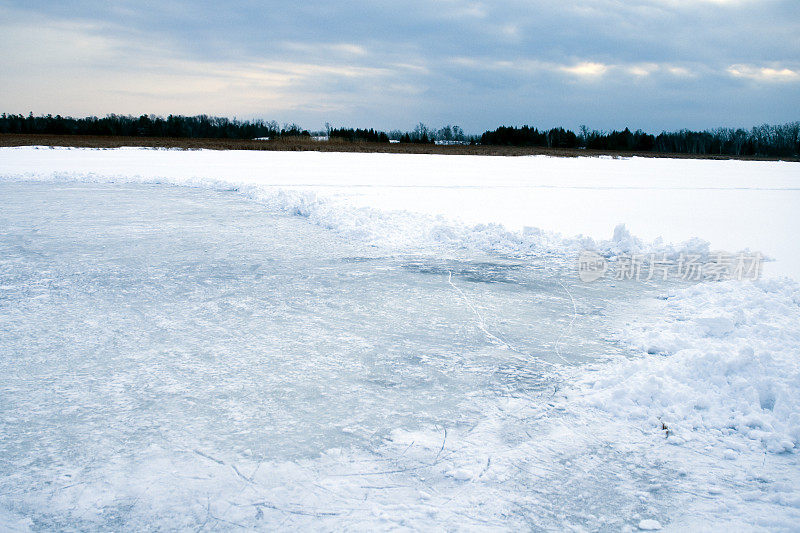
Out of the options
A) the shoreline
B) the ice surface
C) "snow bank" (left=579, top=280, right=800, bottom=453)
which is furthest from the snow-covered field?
the shoreline

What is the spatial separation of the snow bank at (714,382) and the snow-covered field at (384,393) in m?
0.01

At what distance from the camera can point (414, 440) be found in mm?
2396

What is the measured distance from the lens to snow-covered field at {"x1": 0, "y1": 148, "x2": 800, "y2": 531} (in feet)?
6.59

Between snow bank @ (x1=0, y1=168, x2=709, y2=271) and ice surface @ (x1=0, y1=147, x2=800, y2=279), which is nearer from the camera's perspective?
snow bank @ (x1=0, y1=168, x2=709, y2=271)

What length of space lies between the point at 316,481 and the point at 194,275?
11.5 feet

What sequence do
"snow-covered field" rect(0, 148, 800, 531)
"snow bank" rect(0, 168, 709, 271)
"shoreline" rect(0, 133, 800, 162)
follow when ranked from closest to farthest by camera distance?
1. "snow-covered field" rect(0, 148, 800, 531)
2. "snow bank" rect(0, 168, 709, 271)
3. "shoreline" rect(0, 133, 800, 162)

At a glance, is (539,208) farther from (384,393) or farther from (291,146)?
(291,146)

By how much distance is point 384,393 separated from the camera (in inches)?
112

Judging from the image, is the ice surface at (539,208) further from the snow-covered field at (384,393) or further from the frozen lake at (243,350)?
the frozen lake at (243,350)

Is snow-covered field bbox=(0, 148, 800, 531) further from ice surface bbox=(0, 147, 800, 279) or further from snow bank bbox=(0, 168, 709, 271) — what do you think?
ice surface bbox=(0, 147, 800, 279)

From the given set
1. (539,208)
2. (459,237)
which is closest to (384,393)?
(459,237)

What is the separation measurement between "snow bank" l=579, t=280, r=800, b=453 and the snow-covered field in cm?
1

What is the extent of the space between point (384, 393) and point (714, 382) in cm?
157

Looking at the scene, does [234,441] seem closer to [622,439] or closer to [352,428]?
[352,428]
